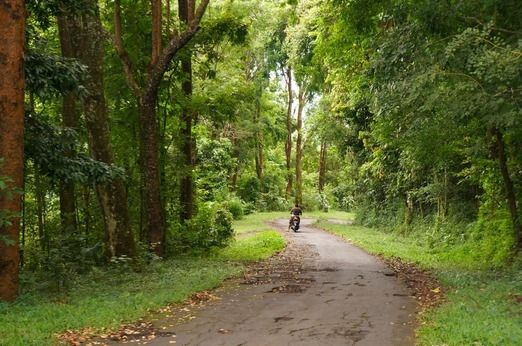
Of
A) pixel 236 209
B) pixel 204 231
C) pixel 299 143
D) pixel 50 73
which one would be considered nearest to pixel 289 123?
pixel 299 143

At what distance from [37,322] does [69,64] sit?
Answer: 17.6 feet

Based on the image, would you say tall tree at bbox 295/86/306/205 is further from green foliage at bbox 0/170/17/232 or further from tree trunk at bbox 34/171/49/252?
green foliage at bbox 0/170/17/232

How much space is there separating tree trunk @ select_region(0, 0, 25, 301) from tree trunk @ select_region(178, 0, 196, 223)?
9372 mm

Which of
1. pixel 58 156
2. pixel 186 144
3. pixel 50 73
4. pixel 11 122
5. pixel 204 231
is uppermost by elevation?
pixel 50 73

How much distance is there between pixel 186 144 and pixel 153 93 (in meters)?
4.91

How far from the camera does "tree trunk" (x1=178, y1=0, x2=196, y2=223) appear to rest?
63.5ft

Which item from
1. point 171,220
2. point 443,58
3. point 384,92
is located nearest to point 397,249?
point 171,220

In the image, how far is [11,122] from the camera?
31.2 feet

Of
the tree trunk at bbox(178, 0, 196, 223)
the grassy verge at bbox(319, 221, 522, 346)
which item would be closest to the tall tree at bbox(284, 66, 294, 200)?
the tree trunk at bbox(178, 0, 196, 223)

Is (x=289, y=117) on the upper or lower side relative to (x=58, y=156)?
upper

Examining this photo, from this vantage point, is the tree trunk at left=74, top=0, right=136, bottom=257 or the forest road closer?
the forest road

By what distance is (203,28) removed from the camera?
17.7 meters

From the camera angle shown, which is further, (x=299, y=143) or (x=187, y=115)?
(x=299, y=143)

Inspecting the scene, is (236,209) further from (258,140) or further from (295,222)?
(295,222)
